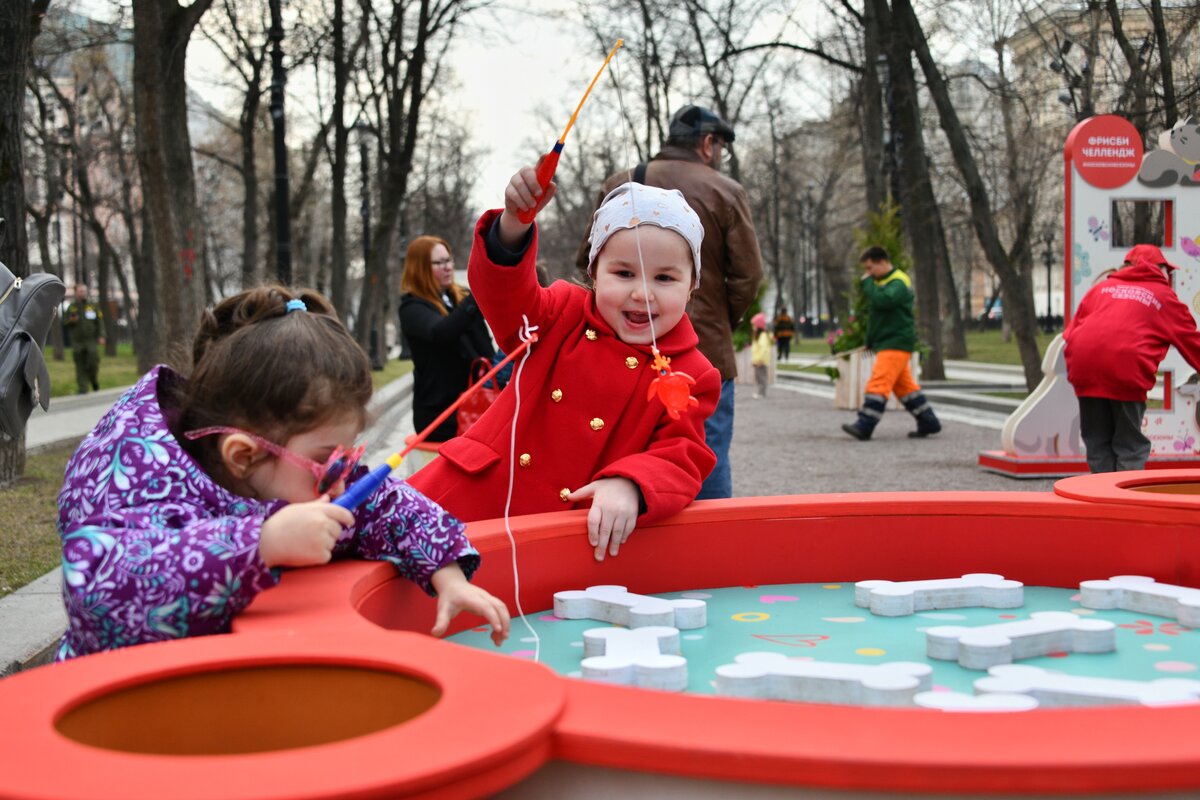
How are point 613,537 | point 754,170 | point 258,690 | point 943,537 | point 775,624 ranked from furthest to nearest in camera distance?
1. point 754,170
2. point 943,537
3. point 613,537
4. point 775,624
5. point 258,690

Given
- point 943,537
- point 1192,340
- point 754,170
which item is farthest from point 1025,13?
point 754,170

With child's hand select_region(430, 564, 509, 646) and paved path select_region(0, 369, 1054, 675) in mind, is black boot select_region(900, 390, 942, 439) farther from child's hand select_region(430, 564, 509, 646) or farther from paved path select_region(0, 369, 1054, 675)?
child's hand select_region(430, 564, 509, 646)

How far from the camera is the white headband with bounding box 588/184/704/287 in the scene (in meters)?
3.01

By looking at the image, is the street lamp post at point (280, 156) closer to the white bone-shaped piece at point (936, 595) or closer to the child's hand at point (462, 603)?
the white bone-shaped piece at point (936, 595)

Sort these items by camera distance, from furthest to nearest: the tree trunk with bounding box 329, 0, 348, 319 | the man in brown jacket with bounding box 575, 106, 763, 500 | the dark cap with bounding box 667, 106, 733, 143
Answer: the tree trunk with bounding box 329, 0, 348, 319, the dark cap with bounding box 667, 106, 733, 143, the man in brown jacket with bounding box 575, 106, 763, 500

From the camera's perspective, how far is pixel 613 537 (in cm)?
268

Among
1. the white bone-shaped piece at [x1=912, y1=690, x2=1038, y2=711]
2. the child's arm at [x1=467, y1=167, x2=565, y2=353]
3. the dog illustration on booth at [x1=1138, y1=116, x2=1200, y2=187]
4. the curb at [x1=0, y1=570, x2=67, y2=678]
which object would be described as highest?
the dog illustration on booth at [x1=1138, y1=116, x2=1200, y2=187]

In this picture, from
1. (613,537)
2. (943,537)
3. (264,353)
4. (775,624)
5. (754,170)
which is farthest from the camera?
(754,170)

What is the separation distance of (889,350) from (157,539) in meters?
12.6

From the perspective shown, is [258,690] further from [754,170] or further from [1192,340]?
[754,170]

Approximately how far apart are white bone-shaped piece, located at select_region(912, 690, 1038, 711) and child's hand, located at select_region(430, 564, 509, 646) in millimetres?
669

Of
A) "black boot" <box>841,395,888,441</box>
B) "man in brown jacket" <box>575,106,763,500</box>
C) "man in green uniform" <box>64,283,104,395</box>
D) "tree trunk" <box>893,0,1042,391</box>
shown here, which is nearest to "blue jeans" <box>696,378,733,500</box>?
"man in brown jacket" <box>575,106,763,500</box>

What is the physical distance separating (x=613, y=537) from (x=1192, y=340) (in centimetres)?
651

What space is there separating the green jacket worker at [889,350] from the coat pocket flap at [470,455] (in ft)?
35.6
